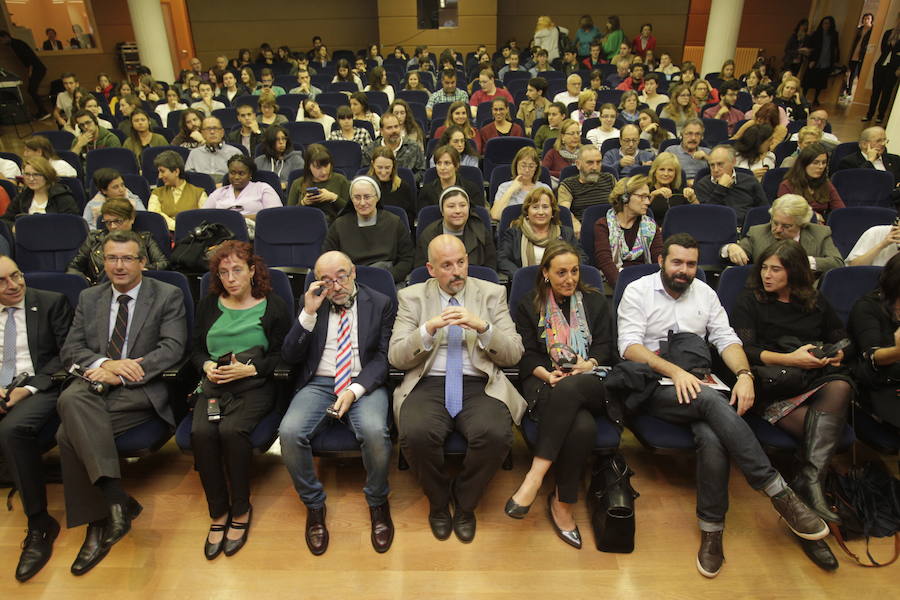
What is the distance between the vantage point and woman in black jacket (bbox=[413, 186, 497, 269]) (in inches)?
122

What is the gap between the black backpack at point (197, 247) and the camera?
319 cm

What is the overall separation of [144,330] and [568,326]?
1862mm

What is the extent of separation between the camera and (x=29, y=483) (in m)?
2.12

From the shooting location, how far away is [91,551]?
2076mm

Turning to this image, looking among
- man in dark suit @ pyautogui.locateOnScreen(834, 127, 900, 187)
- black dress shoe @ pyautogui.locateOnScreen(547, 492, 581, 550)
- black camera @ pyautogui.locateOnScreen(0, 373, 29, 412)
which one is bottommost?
black dress shoe @ pyautogui.locateOnScreen(547, 492, 581, 550)

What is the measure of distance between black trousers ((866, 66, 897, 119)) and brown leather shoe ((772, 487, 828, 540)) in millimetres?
8819

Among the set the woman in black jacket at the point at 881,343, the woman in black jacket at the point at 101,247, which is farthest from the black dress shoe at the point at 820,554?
the woman in black jacket at the point at 101,247

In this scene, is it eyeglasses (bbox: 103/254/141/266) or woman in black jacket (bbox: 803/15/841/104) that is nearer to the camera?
eyeglasses (bbox: 103/254/141/266)

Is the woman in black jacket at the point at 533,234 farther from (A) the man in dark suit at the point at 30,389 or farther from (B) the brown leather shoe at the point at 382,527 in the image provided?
(A) the man in dark suit at the point at 30,389

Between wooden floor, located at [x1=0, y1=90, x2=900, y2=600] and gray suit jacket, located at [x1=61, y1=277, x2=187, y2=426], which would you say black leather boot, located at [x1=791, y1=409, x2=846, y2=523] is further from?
gray suit jacket, located at [x1=61, y1=277, x2=187, y2=426]

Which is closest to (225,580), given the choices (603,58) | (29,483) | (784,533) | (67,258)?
(29,483)

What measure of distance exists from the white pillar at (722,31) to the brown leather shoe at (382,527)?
9727 mm

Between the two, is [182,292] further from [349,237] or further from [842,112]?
[842,112]

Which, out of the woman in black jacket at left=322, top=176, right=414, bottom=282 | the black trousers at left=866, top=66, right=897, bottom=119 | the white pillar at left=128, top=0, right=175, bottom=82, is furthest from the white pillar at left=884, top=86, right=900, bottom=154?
the white pillar at left=128, top=0, right=175, bottom=82
